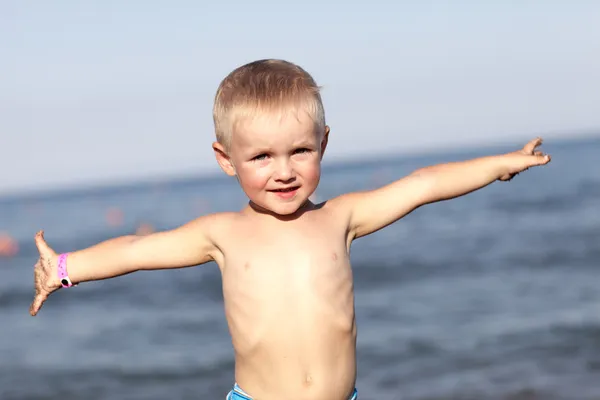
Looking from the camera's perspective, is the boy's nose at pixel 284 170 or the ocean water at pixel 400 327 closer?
the boy's nose at pixel 284 170

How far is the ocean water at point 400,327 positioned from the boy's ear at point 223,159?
4.81 m

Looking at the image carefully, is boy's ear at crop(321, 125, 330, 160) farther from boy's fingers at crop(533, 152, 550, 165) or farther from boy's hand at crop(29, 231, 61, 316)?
boy's hand at crop(29, 231, 61, 316)

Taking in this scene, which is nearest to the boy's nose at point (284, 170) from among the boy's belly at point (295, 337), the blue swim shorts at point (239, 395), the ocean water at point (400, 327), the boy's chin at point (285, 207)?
the boy's chin at point (285, 207)

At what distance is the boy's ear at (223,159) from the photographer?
3.37 meters

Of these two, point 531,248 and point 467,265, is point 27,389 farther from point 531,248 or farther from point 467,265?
point 531,248

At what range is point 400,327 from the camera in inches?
397

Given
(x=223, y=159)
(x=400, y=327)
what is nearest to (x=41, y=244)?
(x=223, y=159)

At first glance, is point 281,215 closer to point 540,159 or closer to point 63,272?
point 63,272

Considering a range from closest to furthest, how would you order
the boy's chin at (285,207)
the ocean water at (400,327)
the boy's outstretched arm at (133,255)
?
the boy's chin at (285,207), the boy's outstretched arm at (133,255), the ocean water at (400,327)

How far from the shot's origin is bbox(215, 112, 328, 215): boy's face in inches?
124

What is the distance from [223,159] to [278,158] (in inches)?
11.8

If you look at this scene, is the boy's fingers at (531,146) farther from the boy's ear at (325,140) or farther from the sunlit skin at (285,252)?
the boy's ear at (325,140)

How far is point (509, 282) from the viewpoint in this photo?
1206 cm

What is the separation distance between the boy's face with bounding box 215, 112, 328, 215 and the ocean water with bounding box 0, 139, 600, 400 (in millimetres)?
4808
